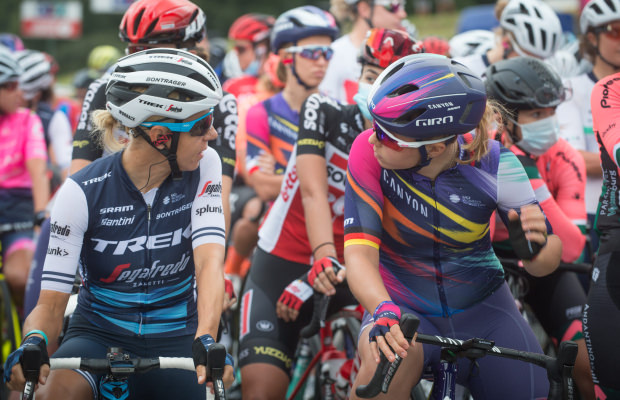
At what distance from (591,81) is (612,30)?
0.76m

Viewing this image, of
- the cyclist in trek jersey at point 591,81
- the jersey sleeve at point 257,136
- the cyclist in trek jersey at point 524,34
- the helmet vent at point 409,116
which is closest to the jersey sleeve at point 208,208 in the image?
the helmet vent at point 409,116

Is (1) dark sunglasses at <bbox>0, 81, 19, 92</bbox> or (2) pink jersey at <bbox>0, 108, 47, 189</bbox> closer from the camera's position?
(1) dark sunglasses at <bbox>0, 81, 19, 92</bbox>

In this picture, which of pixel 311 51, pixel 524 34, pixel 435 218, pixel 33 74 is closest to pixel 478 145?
pixel 435 218

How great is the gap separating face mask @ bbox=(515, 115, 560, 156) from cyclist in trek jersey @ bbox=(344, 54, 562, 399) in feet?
3.49

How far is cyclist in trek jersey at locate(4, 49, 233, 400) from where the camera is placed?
3787 mm

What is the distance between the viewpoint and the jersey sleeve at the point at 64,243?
3775 mm

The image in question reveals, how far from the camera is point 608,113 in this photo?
4.11 meters

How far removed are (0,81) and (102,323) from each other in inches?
174

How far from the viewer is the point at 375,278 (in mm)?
3660

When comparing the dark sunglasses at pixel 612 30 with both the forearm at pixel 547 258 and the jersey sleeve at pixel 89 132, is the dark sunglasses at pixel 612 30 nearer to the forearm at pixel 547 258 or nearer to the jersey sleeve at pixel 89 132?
the forearm at pixel 547 258

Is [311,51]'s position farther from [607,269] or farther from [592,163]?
[607,269]

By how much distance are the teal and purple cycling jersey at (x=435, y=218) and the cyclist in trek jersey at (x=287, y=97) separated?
7.65 ft

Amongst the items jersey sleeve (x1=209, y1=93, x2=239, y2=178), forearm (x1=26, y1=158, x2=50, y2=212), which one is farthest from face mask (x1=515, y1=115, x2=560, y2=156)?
forearm (x1=26, y1=158, x2=50, y2=212)

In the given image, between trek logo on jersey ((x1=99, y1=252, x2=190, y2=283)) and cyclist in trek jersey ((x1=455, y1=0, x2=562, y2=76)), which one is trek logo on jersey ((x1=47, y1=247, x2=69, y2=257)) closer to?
trek logo on jersey ((x1=99, y1=252, x2=190, y2=283))
